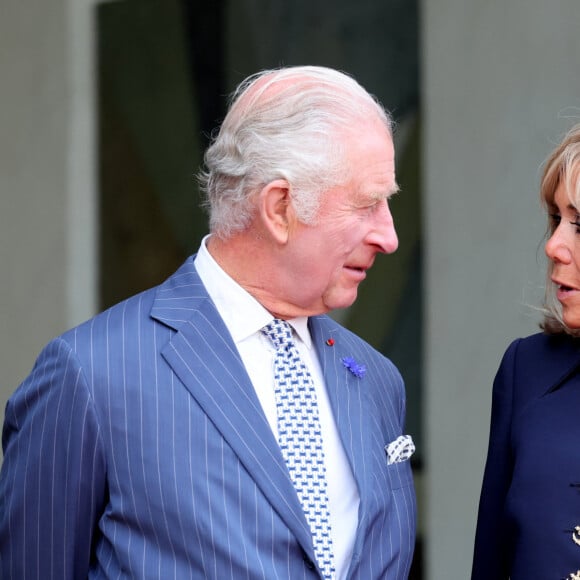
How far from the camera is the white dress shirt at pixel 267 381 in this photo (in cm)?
251

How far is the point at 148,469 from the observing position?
2363 millimetres

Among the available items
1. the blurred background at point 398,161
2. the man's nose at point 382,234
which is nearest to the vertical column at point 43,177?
the blurred background at point 398,161

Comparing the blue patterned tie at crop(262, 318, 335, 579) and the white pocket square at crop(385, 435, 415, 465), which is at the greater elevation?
the blue patterned tie at crop(262, 318, 335, 579)

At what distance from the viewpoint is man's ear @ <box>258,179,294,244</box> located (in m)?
2.54

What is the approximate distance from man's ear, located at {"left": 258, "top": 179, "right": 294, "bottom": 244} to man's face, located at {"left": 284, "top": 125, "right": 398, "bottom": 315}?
0.02 metres

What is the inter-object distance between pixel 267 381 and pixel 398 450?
1.12ft

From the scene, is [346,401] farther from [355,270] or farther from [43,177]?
[43,177]

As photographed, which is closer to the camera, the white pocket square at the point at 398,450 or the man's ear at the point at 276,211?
the man's ear at the point at 276,211

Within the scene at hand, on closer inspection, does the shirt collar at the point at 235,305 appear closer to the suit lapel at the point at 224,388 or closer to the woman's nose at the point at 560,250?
the suit lapel at the point at 224,388

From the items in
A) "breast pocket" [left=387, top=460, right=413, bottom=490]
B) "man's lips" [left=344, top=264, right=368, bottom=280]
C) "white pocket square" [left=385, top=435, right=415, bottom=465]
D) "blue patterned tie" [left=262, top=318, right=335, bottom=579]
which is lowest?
"breast pocket" [left=387, top=460, right=413, bottom=490]

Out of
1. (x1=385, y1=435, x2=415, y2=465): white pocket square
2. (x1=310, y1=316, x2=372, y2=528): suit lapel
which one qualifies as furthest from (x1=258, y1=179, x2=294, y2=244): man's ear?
(x1=385, y1=435, x2=415, y2=465): white pocket square

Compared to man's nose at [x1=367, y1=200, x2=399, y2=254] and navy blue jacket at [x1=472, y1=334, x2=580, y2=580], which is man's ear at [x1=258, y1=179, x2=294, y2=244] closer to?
man's nose at [x1=367, y1=200, x2=399, y2=254]

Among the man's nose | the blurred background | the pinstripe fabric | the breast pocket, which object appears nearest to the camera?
the pinstripe fabric

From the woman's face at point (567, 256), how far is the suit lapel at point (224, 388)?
2.19 feet
